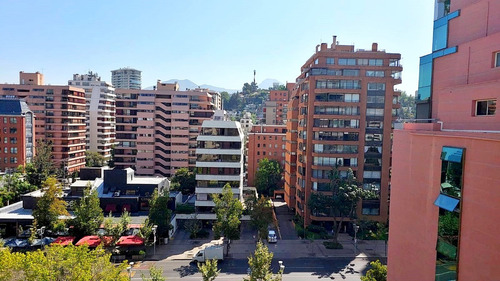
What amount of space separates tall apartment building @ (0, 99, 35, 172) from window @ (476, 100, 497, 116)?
78.0m

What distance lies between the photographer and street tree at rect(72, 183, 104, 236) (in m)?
37.4

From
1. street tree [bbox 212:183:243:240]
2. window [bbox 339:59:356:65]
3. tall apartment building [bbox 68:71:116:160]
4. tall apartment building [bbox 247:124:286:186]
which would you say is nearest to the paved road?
street tree [bbox 212:183:243:240]

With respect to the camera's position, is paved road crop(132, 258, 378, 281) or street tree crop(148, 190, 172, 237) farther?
street tree crop(148, 190, 172, 237)

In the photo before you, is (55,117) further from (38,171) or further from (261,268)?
(261,268)

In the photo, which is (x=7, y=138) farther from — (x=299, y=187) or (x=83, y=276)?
(x=83, y=276)

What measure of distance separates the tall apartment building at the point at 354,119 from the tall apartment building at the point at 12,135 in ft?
194

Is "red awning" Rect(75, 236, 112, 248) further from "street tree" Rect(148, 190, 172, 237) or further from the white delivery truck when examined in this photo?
the white delivery truck

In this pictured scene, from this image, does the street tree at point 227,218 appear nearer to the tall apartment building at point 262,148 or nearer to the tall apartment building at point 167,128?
the tall apartment building at point 262,148

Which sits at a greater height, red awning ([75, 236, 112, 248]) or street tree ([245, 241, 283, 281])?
street tree ([245, 241, 283, 281])

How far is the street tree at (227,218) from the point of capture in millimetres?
37500

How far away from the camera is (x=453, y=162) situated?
14312 mm

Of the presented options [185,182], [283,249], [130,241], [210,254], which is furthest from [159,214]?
[185,182]

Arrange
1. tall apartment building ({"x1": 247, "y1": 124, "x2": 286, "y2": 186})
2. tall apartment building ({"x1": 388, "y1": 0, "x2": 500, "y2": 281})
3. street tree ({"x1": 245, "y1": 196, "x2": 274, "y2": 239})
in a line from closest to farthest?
tall apartment building ({"x1": 388, "y1": 0, "x2": 500, "y2": 281}) → street tree ({"x1": 245, "y1": 196, "x2": 274, "y2": 239}) → tall apartment building ({"x1": 247, "y1": 124, "x2": 286, "y2": 186})

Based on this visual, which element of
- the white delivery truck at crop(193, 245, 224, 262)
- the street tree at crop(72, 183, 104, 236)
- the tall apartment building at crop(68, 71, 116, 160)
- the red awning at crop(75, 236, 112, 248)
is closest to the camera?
the red awning at crop(75, 236, 112, 248)
